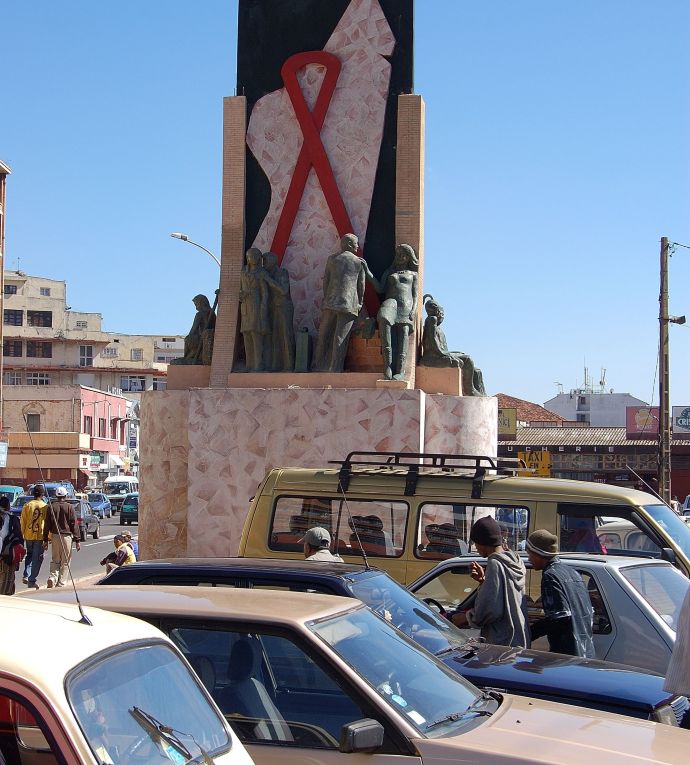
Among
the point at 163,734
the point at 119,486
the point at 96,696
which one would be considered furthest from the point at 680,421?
the point at 96,696

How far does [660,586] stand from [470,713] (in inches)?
156

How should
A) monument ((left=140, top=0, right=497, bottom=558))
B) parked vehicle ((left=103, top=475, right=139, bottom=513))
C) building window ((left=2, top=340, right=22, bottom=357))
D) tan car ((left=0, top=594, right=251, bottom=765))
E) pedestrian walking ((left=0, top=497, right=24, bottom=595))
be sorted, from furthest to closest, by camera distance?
building window ((left=2, top=340, right=22, bottom=357)) < parked vehicle ((left=103, top=475, right=139, bottom=513)) < monument ((left=140, top=0, right=497, bottom=558)) < pedestrian walking ((left=0, top=497, right=24, bottom=595)) < tan car ((left=0, top=594, right=251, bottom=765))

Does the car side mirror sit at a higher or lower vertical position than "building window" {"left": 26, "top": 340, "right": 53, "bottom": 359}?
lower

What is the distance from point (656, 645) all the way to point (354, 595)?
2.78 m

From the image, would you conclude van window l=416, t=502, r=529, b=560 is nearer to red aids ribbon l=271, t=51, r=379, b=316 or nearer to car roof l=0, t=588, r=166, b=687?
car roof l=0, t=588, r=166, b=687

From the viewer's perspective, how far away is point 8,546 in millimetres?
15422

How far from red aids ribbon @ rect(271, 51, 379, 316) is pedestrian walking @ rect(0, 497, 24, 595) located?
720 centimetres

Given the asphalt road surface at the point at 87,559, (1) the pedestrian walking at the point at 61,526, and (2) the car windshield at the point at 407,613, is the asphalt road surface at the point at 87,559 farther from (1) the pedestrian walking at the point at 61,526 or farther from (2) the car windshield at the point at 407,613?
(2) the car windshield at the point at 407,613

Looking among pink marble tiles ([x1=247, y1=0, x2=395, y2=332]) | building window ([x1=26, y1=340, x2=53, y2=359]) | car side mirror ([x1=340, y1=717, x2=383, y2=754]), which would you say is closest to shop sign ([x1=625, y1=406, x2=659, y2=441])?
pink marble tiles ([x1=247, y1=0, x2=395, y2=332])

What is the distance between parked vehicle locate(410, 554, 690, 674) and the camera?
771 cm

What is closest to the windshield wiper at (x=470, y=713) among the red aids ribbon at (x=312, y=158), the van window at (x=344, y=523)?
the van window at (x=344, y=523)

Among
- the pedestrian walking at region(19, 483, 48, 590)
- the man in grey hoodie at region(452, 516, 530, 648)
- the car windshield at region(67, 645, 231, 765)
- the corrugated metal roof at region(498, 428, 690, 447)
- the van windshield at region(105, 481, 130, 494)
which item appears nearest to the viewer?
the car windshield at region(67, 645, 231, 765)

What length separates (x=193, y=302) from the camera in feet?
70.4

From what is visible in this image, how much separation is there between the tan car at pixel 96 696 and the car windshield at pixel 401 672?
967 millimetres
